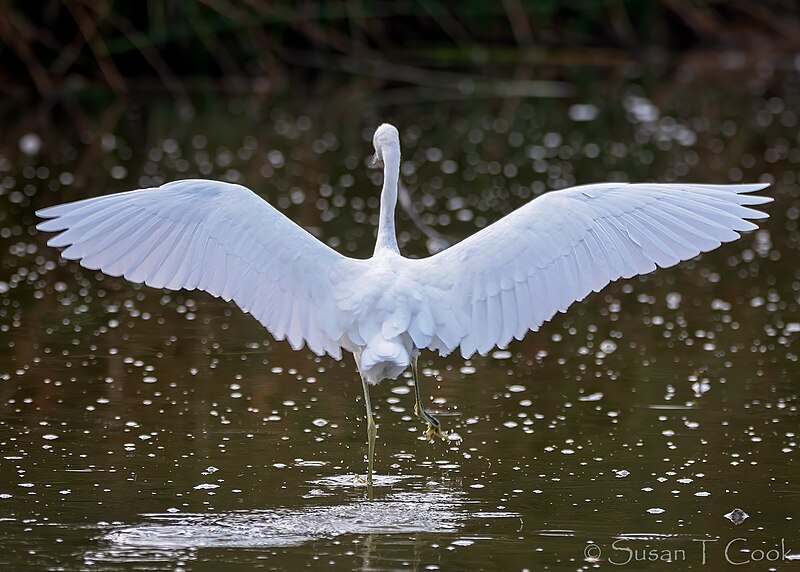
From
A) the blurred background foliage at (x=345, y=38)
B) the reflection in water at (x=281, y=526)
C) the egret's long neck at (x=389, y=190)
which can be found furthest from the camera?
the blurred background foliage at (x=345, y=38)

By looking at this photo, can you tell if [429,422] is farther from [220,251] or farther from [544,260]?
[220,251]

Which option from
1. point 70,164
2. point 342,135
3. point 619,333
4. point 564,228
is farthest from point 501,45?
point 564,228

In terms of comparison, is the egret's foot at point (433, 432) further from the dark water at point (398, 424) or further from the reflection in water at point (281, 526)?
the reflection in water at point (281, 526)

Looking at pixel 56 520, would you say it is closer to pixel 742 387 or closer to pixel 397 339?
pixel 397 339

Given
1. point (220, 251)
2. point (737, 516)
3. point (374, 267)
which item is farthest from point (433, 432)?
point (737, 516)

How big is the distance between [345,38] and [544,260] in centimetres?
1631

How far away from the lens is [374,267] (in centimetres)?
700

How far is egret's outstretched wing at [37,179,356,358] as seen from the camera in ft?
22.4

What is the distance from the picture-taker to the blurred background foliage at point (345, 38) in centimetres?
1977

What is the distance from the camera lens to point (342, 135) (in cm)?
1825

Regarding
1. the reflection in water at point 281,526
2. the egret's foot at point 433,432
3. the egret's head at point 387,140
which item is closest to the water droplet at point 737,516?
the reflection in water at point 281,526

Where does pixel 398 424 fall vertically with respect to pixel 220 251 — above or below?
below

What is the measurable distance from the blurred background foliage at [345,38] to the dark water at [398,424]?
17.9 feet

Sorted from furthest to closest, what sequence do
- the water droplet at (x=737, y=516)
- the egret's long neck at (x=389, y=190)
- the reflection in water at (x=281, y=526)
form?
the egret's long neck at (x=389, y=190) < the water droplet at (x=737, y=516) < the reflection in water at (x=281, y=526)
